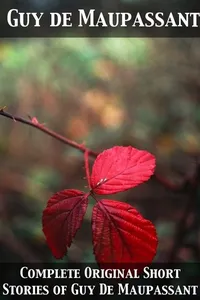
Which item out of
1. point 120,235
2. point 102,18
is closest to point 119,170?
point 120,235

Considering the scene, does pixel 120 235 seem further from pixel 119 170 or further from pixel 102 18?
pixel 102 18

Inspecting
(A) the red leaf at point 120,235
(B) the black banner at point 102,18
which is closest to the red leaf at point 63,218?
(A) the red leaf at point 120,235

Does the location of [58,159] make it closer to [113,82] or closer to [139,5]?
[113,82]

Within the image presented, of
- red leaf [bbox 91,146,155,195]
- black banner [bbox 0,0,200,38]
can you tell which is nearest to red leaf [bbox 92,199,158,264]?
red leaf [bbox 91,146,155,195]

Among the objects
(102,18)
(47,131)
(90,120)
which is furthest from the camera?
(90,120)

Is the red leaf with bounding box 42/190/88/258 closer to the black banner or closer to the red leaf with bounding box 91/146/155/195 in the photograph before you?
the red leaf with bounding box 91/146/155/195

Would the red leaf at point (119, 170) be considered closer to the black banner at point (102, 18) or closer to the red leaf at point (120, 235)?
the red leaf at point (120, 235)

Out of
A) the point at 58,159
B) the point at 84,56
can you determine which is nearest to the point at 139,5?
the point at 84,56
